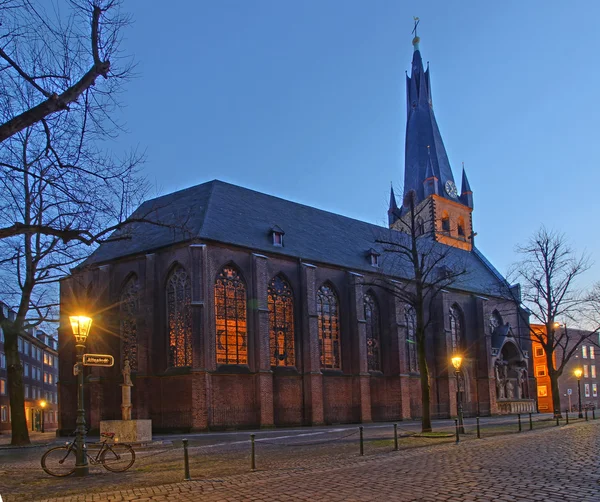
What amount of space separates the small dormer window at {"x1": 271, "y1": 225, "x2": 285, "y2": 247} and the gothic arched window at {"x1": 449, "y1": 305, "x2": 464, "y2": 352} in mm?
A: 18166

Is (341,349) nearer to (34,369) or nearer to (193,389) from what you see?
(193,389)

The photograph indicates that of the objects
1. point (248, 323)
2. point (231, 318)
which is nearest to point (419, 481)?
point (231, 318)

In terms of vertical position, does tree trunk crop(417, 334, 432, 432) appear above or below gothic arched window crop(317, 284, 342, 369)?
below

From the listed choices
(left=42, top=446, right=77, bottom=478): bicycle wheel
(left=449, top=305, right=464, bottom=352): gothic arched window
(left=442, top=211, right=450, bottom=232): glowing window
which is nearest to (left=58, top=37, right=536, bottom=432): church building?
(left=449, top=305, right=464, bottom=352): gothic arched window

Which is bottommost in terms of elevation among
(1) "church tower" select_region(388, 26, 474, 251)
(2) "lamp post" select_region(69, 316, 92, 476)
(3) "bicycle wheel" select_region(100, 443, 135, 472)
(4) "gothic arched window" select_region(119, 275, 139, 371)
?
(3) "bicycle wheel" select_region(100, 443, 135, 472)

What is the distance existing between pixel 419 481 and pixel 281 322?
25196 mm

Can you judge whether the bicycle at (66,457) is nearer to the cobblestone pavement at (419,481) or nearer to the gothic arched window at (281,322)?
the cobblestone pavement at (419,481)

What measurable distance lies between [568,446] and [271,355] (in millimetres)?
20113

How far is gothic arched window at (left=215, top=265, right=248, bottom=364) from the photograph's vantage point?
33219mm

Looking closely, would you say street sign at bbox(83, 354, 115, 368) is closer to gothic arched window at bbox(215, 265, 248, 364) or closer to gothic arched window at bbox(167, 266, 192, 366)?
gothic arched window at bbox(167, 266, 192, 366)

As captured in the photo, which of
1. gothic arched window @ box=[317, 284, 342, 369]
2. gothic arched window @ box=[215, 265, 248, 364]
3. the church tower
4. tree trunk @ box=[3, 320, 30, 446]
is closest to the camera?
tree trunk @ box=[3, 320, 30, 446]

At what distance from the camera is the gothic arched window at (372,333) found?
42.1 metres

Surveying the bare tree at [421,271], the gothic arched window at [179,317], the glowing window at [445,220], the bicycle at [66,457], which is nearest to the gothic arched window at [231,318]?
the gothic arched window at [179,317]

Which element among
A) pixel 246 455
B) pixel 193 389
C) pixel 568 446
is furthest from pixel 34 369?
pixel 568 446
